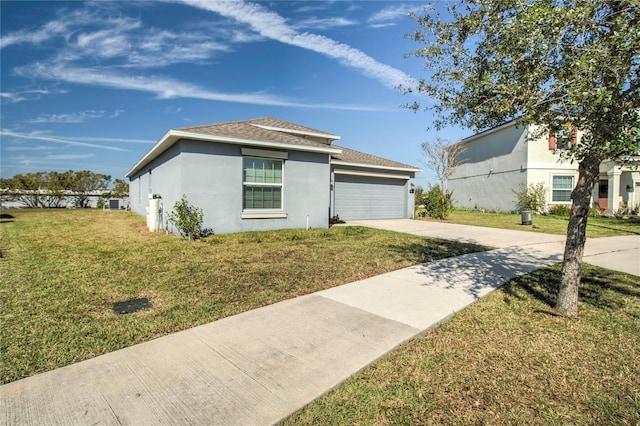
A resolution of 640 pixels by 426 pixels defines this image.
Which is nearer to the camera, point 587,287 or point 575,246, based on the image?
point 575,246

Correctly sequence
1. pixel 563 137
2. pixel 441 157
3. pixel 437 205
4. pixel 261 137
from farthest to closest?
pixel 441 157, pixel 437 205, pixel 261 137, pixel 563 137

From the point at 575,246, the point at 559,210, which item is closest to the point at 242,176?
the point at 575,246

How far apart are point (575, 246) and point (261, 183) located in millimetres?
8980

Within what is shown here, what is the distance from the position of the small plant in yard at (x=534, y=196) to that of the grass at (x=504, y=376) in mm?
20354

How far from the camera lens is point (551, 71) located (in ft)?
11.3

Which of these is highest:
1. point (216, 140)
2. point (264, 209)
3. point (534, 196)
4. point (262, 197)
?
point (216, 140)

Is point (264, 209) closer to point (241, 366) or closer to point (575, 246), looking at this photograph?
point (241, 366)

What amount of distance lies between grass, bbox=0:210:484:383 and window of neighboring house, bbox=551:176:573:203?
1772 centimetres

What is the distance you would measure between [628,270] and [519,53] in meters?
6.27

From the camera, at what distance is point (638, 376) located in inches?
114

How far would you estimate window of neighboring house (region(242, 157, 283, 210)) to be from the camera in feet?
36.1

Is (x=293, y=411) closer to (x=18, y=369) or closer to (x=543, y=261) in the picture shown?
(x=18, y=369)

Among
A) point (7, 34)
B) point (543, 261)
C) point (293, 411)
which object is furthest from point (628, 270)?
point (7, 34)

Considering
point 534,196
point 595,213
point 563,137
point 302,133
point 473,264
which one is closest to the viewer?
point 563,137
